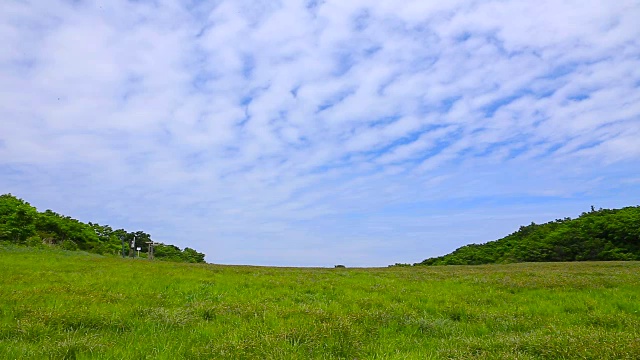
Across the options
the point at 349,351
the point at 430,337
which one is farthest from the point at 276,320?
the point at 430,337

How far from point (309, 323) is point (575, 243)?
229 ft

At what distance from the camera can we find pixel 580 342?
7043 mm

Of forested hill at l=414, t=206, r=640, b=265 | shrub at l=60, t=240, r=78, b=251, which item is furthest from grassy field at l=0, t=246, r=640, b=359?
forested hill at l=414, t=206, r=640, b=265

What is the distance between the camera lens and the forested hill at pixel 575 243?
6084 cm

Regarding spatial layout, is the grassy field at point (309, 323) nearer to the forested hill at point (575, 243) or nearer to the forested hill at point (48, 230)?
the forested hill at point (48, 230)

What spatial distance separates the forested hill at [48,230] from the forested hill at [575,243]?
190 ft

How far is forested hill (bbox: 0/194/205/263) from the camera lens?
2007 inches

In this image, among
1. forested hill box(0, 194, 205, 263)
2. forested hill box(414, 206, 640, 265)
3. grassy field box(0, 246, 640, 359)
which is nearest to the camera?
grassy field box(0, 246, 640, 359)

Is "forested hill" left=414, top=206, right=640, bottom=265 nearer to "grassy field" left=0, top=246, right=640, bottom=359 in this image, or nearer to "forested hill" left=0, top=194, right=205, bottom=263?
"grassy field" left=0, top=246, right=640, bottom=359

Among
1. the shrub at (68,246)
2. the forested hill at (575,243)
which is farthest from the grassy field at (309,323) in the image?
the forested hill at (575,243)

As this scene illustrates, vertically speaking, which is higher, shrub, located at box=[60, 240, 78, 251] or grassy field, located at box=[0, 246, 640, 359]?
shrub, located at box=[60, 240, 78, 251]

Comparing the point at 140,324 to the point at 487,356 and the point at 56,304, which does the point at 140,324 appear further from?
the point at 487,356

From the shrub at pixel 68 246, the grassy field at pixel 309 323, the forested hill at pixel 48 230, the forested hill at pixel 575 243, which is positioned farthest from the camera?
the forested hill at pixel 575 243

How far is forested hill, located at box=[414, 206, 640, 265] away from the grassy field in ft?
183
